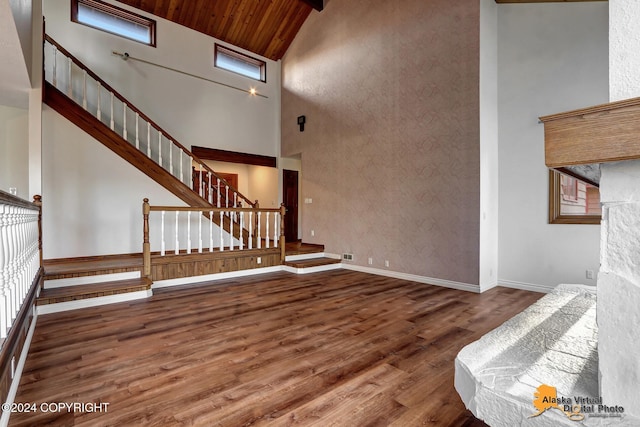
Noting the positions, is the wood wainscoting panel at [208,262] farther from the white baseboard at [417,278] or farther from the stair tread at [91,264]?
the white baseboard at [417,278]

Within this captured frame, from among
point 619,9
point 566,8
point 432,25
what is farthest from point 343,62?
point 619,9

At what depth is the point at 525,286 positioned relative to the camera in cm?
457

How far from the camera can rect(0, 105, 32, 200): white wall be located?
4.94 m

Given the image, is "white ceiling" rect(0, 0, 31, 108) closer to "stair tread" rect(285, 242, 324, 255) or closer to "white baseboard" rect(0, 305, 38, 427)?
"white baseboard" rect(0, 305, 38, 427)

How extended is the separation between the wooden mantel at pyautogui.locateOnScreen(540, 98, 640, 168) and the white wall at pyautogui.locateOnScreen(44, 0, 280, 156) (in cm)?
702

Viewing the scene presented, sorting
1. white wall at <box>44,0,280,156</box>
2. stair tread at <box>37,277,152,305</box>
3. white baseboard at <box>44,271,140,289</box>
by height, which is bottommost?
stair tread at <box>37,277,152,305</box>

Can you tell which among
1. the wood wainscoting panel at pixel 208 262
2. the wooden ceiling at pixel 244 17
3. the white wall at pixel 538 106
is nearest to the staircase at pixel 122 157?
the wood wainscoting panel at pixel 208 262

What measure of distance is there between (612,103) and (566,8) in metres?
5.24

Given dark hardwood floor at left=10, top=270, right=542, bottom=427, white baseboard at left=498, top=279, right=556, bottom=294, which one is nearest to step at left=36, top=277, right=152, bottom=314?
dark hardwood floor at left=10, top=270, right=542, bottom=427

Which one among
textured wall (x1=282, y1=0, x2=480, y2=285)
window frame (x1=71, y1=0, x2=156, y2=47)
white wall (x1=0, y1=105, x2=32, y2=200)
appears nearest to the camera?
textured wall (x1=282, y1=0, x2=480, y2=285)

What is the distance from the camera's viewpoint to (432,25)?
4.88 m

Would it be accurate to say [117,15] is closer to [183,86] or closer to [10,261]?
[183,86]

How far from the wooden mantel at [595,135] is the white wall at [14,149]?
6.82 metres

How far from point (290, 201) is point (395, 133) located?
12.3 feet
